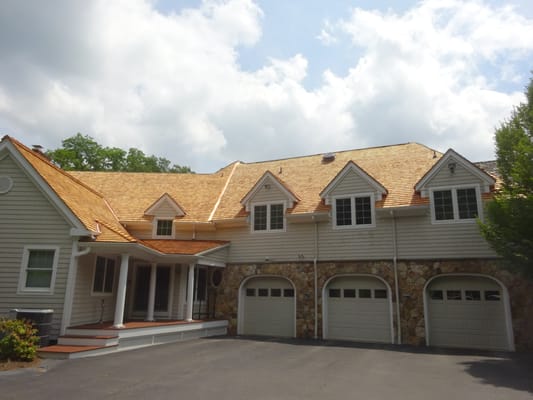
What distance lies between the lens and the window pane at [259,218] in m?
17.0

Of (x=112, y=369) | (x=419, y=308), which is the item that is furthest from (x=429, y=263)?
(x=112, y=369)

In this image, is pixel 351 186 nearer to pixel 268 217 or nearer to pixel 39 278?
pixel 268 217

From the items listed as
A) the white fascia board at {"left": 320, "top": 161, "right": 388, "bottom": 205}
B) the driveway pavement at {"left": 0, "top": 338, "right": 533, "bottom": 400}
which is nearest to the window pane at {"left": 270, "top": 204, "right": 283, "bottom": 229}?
the white fascia board at {"left": 320, "top": 161, "right": 388, "bottom": 205}

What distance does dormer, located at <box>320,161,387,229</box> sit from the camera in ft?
50.3

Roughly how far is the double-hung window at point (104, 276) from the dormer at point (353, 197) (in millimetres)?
9108

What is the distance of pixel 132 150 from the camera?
1601 inches

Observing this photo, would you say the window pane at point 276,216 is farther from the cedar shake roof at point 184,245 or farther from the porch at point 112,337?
the porch at point 112,337

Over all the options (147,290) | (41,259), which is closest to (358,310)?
(147,290)

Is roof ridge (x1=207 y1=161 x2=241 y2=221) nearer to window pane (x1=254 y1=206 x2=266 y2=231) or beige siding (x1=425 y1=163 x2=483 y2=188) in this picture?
window pane (x1=254 y1=206 x2=266 y2=231)

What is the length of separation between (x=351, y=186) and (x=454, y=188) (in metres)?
3.87

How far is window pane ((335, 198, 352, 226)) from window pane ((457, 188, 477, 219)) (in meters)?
4.08

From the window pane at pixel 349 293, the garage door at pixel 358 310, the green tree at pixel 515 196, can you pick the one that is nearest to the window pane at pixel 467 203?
the green tree at pixel 515 196

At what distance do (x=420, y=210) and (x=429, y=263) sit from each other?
2.00 metres

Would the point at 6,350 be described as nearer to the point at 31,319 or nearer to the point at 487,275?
the point at 31,319
